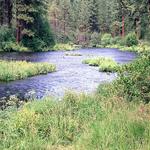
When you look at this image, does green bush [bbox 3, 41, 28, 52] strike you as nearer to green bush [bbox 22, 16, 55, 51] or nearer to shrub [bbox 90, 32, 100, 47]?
green bush [bbox 22, 16, 55, 51]

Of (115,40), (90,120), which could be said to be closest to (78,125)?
(90,120)

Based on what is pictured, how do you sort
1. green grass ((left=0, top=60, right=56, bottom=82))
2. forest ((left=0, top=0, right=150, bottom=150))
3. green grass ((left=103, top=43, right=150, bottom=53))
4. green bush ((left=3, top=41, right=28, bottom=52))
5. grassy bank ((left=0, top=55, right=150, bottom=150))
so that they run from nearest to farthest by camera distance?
grassy bank ((left=0, top=55, right=150, bottom=150))
forest ((left=0, top=0, right=150, bottom=150))
green grass ((left=103, top=43, right=150, bottom=53))
green grass ((left=0, top=60, right=56, bottom=82))
green bush ((left=3, top=41, right=28, bottom=52))

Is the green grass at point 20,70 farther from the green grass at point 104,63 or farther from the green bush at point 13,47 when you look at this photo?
the green bush at point 13,47

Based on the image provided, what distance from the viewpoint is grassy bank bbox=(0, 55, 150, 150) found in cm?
916

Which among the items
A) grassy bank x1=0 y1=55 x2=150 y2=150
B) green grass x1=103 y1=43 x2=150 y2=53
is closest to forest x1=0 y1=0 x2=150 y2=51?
green grass x1=103 y1=43 x2=150 y2=53

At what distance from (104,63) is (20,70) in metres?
8.83

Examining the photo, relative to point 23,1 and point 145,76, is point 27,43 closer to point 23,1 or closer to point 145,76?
point 23,1

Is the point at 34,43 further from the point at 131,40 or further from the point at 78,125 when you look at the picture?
the point at 78,125

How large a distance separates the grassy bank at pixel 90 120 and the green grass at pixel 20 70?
14049 mm

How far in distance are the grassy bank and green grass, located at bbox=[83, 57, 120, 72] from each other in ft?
57.9

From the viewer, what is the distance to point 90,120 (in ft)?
38.2

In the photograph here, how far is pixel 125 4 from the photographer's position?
89.9 metres

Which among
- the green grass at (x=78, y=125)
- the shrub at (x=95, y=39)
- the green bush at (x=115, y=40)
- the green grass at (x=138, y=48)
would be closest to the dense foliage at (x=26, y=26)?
the green grass at (x=138, y=48)

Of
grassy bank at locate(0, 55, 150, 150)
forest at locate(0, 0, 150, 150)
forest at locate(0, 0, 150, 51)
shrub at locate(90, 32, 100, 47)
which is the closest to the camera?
grassy bank at locate(0, 55, 150, 150)
